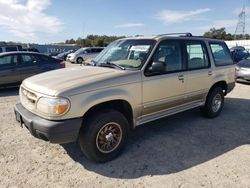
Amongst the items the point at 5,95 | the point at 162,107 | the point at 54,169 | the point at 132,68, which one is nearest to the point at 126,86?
the point at 132,68

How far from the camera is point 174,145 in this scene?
4.53 metres

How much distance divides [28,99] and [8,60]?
6.59 m

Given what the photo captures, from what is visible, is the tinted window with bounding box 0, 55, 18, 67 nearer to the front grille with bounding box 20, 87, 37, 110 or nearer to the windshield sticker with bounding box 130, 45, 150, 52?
the front grille with bounding box 20, 87, 37, 110

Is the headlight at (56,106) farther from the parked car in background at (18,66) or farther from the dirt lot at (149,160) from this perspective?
the parked car in background at (18,66)

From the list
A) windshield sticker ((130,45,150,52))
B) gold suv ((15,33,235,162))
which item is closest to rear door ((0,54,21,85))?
gold suv ((15,33,235,162))

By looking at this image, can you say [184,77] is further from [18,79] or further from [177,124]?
[18,79]

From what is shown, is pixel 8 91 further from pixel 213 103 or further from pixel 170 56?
pixel 213 103

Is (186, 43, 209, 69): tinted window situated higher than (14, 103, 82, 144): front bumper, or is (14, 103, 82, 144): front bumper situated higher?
(186, 43, 209, 69): tinted window

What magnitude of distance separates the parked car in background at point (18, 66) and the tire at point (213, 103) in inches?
270

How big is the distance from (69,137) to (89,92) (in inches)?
26.4

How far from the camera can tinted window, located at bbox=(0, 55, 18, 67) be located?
952 centimetres

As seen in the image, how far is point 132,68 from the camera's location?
4.17 m

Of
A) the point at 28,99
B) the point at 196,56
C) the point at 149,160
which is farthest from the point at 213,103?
the point at 28,99

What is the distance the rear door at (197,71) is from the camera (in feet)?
16.8
